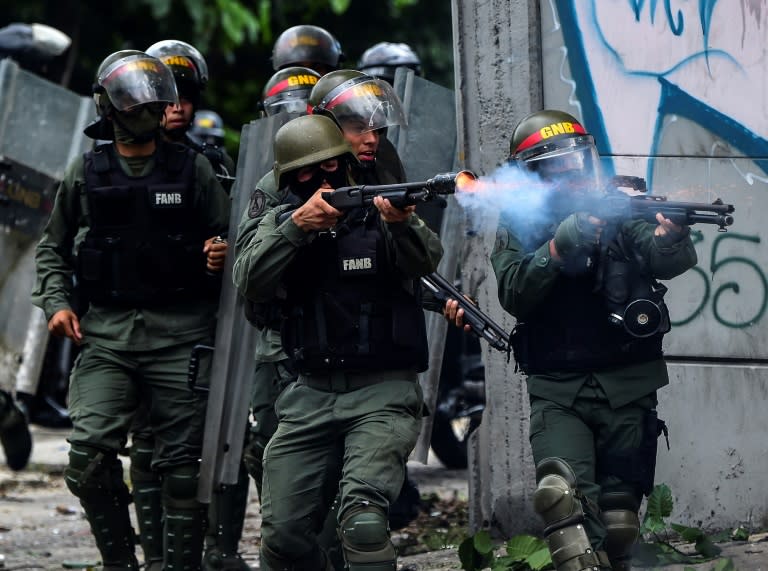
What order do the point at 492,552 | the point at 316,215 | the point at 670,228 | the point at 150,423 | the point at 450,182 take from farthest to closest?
the point at 150,423 < the point at 492,552 < the point at 316,215 < the point at 670,228 < the point at 450,182

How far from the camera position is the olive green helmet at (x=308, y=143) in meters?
5.00

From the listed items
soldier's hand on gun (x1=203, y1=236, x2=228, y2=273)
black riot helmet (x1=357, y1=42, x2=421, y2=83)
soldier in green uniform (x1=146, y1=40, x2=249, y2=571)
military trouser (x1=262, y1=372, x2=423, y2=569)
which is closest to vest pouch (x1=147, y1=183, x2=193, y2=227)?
soldier's hand on gun (x1=203, y1=236, x2=228, y2=273)

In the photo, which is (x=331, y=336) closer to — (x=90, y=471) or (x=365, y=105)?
(x=365, y=105)

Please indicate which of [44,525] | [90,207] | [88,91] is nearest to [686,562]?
[90,207]

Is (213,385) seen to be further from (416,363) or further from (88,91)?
(88,91)

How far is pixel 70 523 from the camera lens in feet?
27.6

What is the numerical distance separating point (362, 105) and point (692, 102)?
171cm

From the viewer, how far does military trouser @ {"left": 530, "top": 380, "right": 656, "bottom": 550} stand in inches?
196

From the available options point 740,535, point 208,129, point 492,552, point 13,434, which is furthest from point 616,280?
point 208,129

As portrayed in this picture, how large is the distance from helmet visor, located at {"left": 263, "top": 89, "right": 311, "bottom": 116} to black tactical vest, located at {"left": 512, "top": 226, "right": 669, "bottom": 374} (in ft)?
6.80

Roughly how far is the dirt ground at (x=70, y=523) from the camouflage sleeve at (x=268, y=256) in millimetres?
1935

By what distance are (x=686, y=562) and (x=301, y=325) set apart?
196cm

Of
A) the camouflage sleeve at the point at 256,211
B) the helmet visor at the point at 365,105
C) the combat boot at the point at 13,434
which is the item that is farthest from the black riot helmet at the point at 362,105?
the combat boot at the point at 13,434

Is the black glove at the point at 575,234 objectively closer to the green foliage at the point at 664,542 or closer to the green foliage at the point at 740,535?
the green foliage at the point at 664,542
